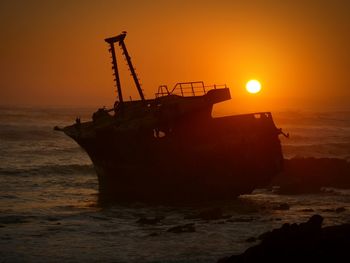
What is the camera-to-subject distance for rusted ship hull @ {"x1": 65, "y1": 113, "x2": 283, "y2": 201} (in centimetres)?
2433

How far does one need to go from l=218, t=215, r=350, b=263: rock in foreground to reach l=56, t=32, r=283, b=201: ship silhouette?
1039 cm

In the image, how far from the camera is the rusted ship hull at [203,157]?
79.8 ft

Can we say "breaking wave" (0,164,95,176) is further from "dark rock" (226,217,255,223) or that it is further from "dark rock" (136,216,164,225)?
"dark rock" (226,217,255,223)

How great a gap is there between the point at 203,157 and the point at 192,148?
715 millimetres

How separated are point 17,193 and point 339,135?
61.6 metres

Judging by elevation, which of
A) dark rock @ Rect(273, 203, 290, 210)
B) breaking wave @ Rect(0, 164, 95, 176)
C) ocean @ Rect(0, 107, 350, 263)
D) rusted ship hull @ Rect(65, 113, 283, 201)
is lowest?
ocean @ Rect(0, 107, 350, 263)

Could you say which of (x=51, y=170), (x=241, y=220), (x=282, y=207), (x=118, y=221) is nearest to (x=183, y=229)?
(x=241, y=220)

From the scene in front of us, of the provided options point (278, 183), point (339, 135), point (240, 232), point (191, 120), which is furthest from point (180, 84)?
point (339, 135)

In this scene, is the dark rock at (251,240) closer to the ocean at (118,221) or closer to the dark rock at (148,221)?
the ocean at (118,221)

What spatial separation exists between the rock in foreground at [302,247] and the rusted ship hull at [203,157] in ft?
33.9

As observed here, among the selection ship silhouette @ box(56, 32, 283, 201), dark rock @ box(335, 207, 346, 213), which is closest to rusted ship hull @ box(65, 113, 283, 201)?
ship silhouette @ box(56, 32, 283, 201)

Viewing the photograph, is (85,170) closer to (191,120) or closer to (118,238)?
(191,120)

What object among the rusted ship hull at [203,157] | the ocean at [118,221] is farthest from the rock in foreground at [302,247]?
the rusted ship hull at [203,157]

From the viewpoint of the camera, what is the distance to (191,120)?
25.1 meters
